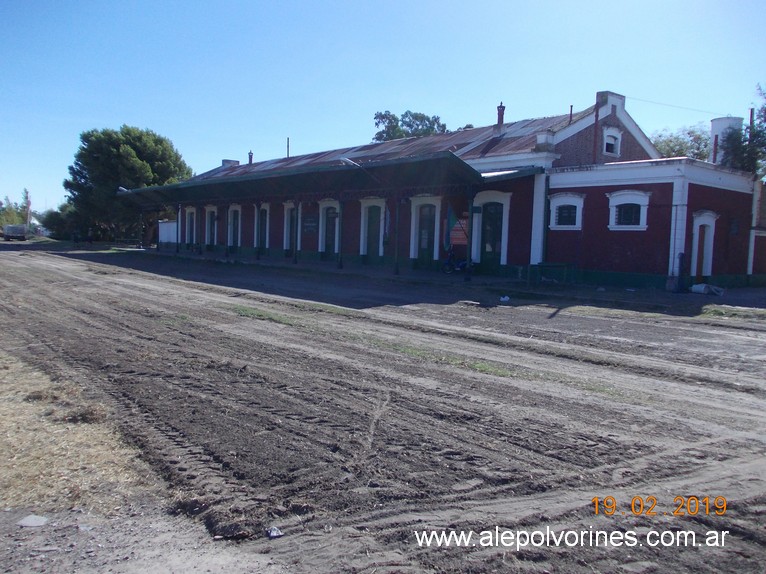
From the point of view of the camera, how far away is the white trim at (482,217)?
78.5 feet

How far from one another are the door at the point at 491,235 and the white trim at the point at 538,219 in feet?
5.40

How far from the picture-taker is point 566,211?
22.2 metres

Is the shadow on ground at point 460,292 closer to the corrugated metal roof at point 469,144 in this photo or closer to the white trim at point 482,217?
the white trim at point 482,217

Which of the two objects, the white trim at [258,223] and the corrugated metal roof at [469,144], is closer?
the corrugated metal roof at [469,144]

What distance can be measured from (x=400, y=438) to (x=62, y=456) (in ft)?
9.13

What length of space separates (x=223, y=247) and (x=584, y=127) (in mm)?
24488

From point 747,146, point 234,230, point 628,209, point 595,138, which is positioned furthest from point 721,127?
point 234,230

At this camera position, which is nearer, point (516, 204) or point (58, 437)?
point (58, 437)

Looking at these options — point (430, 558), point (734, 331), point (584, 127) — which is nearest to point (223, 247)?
point (584, 127)

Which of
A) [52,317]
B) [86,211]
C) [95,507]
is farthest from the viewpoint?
[86,211]

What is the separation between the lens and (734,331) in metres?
12.6

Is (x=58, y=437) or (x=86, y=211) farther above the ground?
(x=86, y=211)

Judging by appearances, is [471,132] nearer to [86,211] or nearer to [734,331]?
[734,331]

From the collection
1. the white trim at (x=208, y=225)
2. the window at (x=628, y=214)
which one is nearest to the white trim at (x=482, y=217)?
the window at (x=628, y=214)
